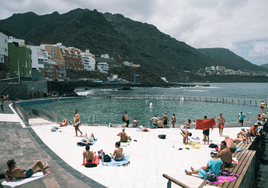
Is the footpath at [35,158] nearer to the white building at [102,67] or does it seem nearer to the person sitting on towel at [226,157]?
the person sitting on towel at [226,157]

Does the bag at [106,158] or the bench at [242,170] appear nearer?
the bench at [242,170]

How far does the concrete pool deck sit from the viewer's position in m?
6.92

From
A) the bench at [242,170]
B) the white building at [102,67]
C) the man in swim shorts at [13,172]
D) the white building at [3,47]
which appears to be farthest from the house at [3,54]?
the white building at [102,67]

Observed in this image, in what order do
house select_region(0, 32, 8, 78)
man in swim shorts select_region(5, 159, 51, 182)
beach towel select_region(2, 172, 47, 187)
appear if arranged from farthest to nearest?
house select_region(0, 32, 8, 78) < man in swim shorts select_region(5, 159, 51, 182) < beach towel select_region(2, 172, 47, 187)

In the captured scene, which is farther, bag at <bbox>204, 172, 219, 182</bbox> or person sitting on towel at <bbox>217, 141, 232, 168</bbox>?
person sitting on towel at <bbox>217, 141, 232, 168</bbox>

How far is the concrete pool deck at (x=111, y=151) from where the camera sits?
22.7 feet

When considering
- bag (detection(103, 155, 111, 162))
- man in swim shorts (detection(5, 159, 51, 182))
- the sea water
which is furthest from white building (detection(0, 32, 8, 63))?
bag (detection(103, 155, 111, 162))

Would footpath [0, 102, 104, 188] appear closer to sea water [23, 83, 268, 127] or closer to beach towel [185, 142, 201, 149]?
beach towel [185, 142, 201, 149]

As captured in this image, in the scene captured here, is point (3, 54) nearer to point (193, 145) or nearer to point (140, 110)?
point (140, 110)

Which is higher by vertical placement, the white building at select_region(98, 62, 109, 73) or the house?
the white building at select_region(98, 62, 109, 73)

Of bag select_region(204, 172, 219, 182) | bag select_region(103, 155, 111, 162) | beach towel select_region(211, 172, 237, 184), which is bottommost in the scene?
bag select_region(103, 155, 111, 162)

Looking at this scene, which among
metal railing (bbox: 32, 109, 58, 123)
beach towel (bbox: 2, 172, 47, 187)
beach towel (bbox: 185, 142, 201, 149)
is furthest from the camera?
metal railing (bbox: 32, 109, 58, 123)

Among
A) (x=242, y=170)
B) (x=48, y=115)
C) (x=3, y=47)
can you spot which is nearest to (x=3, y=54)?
(x=3, y=47)

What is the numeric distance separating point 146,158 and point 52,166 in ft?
14.9
